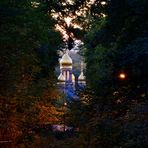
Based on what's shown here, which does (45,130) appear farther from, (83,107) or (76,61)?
(76,61)

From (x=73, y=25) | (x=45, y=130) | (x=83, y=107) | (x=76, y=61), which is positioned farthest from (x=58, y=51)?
(x=76, y=61)

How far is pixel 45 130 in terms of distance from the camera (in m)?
36.3

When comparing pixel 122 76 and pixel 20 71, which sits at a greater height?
pixel 20 71

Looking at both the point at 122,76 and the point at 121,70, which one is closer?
the point at 121,70

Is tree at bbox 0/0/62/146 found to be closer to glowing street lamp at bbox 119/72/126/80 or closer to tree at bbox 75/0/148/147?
tree at bbox 75/0/148/147

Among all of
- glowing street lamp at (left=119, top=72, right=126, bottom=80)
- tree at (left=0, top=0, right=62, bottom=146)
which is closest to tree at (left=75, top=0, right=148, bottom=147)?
glowing street lamp at (left=119, top=72, right=126, bottom=80)

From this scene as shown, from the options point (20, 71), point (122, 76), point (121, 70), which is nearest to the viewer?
point (121, 70)

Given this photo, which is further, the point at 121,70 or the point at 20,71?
the point at 20,71

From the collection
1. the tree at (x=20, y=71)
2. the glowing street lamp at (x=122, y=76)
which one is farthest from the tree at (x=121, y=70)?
the tree at (x=20, y=71)

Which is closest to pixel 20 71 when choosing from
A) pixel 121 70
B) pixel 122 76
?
pixel 122 76

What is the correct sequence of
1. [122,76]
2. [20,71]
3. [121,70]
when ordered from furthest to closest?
[20,71]
[122,76]
[121,70]

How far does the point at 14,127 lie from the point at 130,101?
14.4 metres

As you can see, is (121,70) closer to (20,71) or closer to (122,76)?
(122,76)

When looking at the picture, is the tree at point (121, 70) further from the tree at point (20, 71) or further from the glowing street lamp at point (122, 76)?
the tree at point (20, 71)
